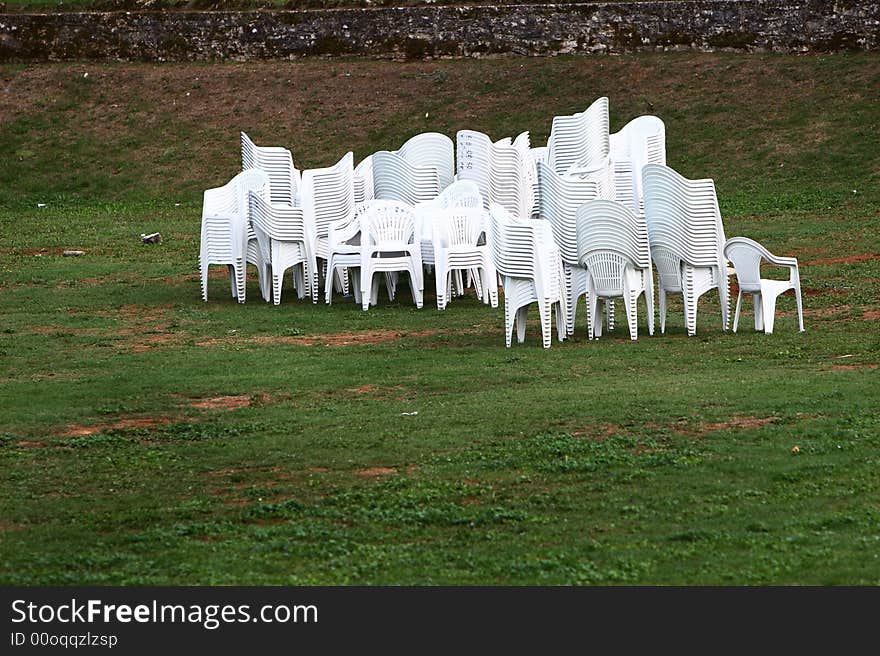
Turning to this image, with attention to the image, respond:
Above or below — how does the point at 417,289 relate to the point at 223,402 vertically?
above

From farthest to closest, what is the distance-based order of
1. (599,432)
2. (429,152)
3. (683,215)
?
(429,152) → (683,215) → (599,432)

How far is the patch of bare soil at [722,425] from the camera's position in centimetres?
880

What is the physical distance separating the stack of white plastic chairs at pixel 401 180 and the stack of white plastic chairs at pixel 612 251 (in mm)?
4939

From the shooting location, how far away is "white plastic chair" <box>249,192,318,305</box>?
52.5ft

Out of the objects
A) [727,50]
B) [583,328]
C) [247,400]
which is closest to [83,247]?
[583,328]

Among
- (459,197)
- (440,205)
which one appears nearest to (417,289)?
(440,205)

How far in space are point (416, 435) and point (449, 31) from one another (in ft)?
89.8

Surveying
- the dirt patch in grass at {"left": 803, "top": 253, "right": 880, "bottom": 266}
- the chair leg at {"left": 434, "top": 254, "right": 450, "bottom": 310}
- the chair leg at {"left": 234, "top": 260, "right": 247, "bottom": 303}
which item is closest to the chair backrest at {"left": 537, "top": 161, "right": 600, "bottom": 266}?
the chair leg at {"left": 434, "top": 254, "right": 450, "bottom": 310}

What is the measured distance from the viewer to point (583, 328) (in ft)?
45.8

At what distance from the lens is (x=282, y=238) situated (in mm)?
16047

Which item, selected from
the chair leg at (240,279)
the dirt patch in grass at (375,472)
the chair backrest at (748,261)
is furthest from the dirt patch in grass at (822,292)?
the dirt patch in grass at (375,472)

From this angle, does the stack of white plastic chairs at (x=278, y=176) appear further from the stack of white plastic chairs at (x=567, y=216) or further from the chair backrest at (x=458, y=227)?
the stack of white plastic chairs at (x=567, y=216)

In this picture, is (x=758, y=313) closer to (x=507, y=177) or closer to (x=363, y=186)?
(x=507, y=177)

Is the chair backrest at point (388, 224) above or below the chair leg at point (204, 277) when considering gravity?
above
